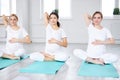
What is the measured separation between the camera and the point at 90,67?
13.5 feet

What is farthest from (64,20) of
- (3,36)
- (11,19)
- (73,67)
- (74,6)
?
(73,67)

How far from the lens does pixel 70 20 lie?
9453 millimetres

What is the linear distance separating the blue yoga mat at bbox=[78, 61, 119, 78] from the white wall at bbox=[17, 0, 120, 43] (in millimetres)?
5096

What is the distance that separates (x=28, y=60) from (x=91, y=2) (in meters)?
4.93

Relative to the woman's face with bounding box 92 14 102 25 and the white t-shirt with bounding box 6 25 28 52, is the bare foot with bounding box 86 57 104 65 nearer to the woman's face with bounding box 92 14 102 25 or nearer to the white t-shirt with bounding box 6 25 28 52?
the woman's face with bounding box 92 14 102 25

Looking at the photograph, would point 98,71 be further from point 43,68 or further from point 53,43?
point 53,43

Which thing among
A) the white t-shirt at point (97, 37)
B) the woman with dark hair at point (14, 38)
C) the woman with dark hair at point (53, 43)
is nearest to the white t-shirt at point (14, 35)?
the woman with dark hair at point (14, 38)

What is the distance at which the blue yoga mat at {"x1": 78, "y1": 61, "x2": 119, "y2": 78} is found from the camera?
3.58 metres

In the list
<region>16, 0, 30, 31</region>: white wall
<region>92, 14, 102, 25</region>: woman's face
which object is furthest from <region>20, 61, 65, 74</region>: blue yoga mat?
<region>16, 0, 30, 31</region>: white wall

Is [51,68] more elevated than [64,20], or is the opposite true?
[64,20]

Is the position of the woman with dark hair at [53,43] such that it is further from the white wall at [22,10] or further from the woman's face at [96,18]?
the white wall at [22,10]

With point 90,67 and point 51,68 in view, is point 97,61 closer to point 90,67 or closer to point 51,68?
point 90,67

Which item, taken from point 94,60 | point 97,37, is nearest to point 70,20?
point 97,37

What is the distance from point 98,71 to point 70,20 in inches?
228
